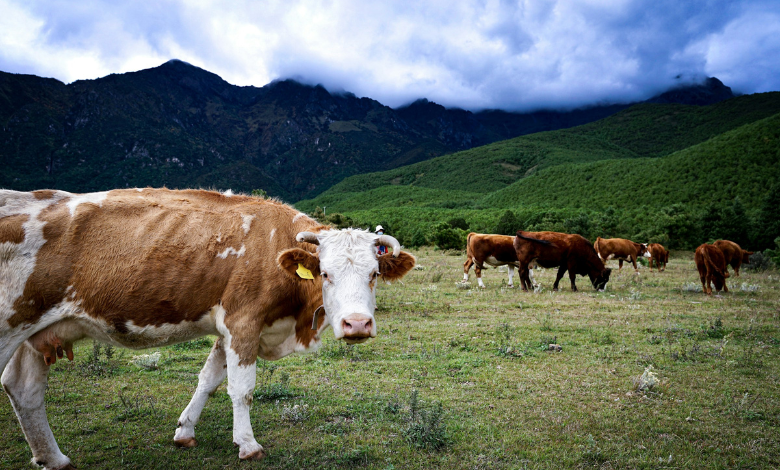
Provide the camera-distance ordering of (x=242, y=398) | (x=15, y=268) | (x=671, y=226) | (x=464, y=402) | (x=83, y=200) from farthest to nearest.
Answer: (x=671, y=226) < (x=464, y=402) < (x=83, y=200) < (x=242, y=398) < (x=15, y=268)

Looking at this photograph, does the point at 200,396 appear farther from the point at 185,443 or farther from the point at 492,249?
the point at 492,249

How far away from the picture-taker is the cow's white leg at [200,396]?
484 centimetres

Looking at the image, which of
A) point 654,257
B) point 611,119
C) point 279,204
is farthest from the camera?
point 611,119

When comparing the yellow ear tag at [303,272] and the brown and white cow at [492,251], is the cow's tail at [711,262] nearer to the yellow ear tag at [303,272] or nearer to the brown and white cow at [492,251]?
the brown and white cow at [492,251]

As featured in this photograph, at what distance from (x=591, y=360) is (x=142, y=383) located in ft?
27.0

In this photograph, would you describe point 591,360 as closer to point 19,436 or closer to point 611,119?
point 19,436

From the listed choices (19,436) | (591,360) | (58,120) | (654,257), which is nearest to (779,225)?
(654,257)

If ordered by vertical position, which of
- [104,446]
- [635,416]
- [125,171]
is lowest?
[635,416]

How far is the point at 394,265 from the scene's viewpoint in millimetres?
4848

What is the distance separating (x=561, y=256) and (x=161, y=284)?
16481 mm

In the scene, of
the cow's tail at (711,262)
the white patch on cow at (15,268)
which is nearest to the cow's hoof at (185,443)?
the white patch on cow at (15,268)

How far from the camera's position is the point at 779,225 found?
38562mm

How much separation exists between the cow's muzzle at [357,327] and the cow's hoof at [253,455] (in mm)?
1814

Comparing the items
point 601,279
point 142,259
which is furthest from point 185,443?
point 601,279
